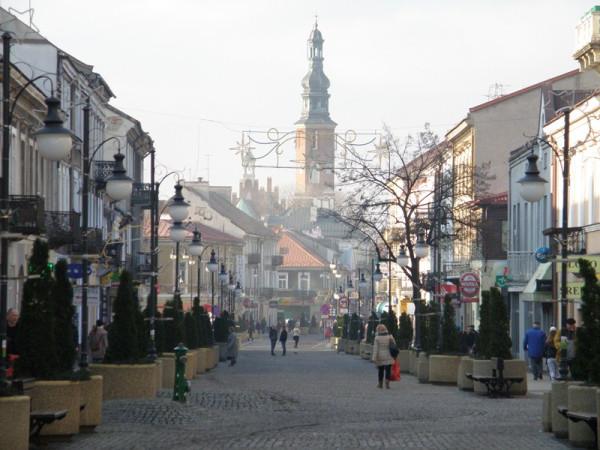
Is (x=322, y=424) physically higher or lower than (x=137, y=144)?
lower

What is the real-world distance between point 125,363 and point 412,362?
1909 centimetres

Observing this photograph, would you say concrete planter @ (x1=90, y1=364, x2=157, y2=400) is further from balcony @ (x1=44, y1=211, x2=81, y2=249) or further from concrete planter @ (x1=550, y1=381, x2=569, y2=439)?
balcony @ (x1=44, y1=211, x2=81, y2=249)

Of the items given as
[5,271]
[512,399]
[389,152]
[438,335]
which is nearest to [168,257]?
[389,152]

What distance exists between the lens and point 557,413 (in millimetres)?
21797

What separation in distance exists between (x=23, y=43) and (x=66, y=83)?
12.1 feet

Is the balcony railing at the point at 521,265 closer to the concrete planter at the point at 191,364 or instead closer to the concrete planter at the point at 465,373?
the concrete planter at the point at 191,364

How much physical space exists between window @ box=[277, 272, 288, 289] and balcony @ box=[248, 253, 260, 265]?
2433cm

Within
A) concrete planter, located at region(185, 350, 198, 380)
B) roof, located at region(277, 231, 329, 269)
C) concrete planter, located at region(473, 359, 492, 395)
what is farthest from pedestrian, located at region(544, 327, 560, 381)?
roof, located at region(277, 231, 329, 269)

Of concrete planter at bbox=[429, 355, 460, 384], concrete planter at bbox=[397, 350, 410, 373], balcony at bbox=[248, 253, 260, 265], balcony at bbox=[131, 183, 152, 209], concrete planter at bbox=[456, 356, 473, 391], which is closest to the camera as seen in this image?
concrete planter at bbox=[456, 356, 473, 391]

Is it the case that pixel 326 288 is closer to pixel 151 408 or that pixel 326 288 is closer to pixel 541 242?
pixel 541 242

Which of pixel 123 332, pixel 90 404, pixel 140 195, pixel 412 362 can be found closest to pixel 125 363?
pixel 123 332

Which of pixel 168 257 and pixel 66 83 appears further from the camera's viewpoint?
pixel 168 257

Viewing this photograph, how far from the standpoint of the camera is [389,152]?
192ft

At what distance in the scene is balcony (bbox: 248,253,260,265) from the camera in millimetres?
157850
